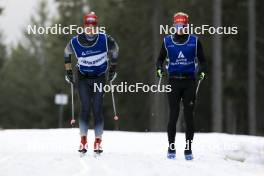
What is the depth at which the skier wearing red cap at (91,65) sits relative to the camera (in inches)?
415

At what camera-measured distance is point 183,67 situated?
1038 cm

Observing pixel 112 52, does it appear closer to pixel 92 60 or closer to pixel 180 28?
pixel 92 60

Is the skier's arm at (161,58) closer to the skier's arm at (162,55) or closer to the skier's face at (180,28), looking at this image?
the skier's arm at (162,55)

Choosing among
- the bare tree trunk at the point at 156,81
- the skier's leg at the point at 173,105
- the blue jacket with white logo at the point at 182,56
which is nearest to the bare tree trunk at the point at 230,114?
the bare tree trunk at the point at 156,81

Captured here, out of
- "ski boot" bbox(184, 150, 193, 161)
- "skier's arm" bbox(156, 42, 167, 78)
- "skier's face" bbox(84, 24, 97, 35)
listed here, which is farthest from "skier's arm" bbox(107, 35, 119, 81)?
"ski boot" bbox(184, 150, 193, 161)

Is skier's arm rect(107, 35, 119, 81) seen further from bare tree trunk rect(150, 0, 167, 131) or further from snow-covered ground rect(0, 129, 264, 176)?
bare tree trunk rect(150, 0, 167, 131)

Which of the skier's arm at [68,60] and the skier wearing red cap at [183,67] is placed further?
the skier's arm at [68,60]

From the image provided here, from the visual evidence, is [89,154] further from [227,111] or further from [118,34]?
[227,111]

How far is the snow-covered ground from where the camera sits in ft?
29.9

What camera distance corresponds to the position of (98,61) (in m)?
10.6

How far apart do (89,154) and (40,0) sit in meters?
74.7

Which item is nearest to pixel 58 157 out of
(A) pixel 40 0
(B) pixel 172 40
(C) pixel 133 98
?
(B) pixel 172 40

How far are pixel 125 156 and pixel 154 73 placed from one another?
23184 mm

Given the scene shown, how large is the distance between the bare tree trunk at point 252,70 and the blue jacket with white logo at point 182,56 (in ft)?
88.5
